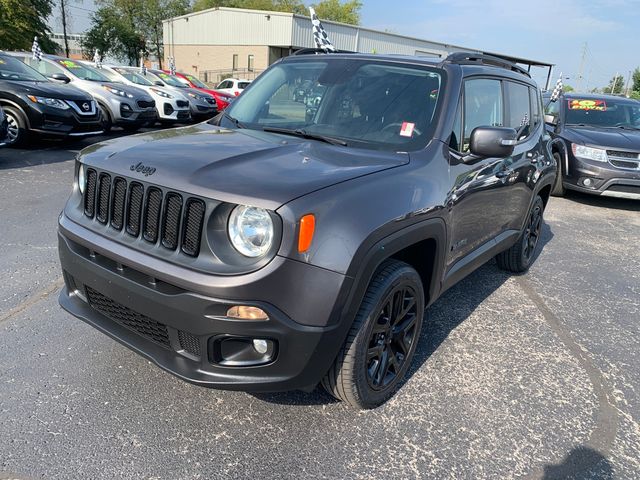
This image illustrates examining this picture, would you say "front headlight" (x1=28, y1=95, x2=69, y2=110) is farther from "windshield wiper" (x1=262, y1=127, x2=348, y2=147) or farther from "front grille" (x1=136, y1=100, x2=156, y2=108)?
"windshield wiper" (x1=262, y1=127, x2=348, y2=147)

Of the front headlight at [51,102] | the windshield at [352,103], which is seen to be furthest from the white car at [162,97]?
the windshield at [352,103]

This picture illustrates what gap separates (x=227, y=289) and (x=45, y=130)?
8511 mm

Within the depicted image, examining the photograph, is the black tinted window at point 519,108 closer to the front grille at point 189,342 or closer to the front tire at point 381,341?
the front tire at point 381,341

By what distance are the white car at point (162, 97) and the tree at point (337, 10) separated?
208ft

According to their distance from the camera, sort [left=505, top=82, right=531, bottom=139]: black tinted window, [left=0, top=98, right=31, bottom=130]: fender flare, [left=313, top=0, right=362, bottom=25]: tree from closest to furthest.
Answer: [left=505, top=82, right=531, bottom=139]: black tinted window
[left=0, top=98, right=31, bottom=130]: fender flare
[left=313, top=0, right=362, bottom=25]: tree

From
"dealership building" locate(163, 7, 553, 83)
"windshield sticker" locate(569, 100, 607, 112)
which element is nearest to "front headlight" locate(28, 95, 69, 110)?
"windshield sticker" locate(569, 100, 607, 112)

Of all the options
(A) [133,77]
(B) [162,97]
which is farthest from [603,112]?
(A) [133,77]

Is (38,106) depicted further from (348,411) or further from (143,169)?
(348,411)

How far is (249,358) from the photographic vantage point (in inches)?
85.7

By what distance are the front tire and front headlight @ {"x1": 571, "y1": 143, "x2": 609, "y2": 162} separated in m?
6.44

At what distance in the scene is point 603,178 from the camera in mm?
7805

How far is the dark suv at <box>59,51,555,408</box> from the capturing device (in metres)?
2.05

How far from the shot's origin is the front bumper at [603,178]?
25.2ft

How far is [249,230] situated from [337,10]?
78222 mm
